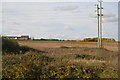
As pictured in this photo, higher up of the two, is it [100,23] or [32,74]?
[100,23]

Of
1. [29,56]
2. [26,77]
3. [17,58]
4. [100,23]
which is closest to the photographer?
[26,77]

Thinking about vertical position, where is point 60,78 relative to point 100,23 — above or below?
below

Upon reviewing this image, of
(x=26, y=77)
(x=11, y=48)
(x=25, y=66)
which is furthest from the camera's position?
(x=11, y=48)

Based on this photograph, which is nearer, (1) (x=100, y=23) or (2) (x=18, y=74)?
(2) (x=18, y=74)

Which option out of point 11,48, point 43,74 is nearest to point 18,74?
point 43,74

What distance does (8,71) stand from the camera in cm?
696

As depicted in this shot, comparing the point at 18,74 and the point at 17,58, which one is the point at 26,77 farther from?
the point at 17,58

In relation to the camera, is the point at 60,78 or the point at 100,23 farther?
the point at 100,23

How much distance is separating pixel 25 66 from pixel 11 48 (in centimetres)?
697

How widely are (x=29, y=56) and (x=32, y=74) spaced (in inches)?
95.3

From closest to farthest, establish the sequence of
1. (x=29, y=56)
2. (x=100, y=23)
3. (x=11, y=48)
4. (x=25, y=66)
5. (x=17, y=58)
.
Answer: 1. (x=25, y=66)
2. (x=17, y=58)
3. (x=29, y=56)
4. (x=11, y=48)
5. (x=100, y=23)

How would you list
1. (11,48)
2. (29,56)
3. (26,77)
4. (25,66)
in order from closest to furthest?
(26,77), (25,66), (29,56), (11,48)

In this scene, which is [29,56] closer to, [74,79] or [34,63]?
[34,63]

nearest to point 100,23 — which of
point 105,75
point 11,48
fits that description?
point 11,48
